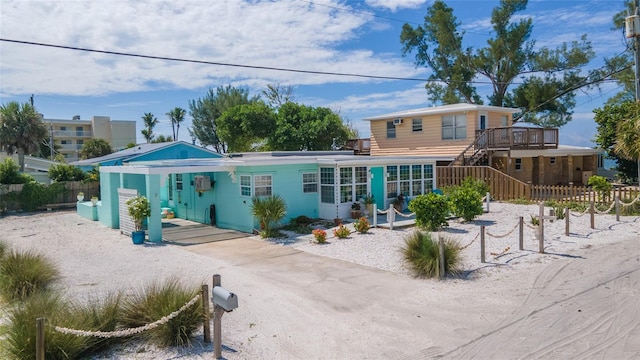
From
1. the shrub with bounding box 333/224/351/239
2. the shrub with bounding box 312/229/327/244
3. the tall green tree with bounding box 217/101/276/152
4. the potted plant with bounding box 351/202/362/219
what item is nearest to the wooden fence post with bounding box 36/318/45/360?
the shrub with bounding box 312/229/327/244

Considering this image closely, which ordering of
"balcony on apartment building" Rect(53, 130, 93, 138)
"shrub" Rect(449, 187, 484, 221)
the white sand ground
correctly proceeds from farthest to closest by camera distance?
"balcony on apartment building" Rect(53, 130, 93, 138) → "shrub" Rect(449, 187, 484, 221) → the white sand ground

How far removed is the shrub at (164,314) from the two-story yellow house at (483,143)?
62.6 feet

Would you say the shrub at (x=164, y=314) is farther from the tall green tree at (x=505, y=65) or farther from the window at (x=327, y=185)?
the tall green tree at (x=505, y=65)

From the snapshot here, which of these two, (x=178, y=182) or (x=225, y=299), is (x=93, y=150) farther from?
(x=225, y=299)

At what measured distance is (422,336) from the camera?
6480 mm

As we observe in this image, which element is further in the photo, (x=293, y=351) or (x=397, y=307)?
(x=397, y=307)

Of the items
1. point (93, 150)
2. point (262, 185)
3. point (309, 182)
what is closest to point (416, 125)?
point (309, 182)

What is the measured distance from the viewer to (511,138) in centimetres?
2467

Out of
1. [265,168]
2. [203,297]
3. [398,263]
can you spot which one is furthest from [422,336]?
[265,168]

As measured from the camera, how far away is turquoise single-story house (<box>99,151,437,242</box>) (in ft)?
52.2

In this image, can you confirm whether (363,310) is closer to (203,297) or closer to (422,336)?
(422,336)

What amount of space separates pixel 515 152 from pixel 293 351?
22.2m

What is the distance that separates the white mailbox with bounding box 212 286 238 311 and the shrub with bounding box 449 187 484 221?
12.1 m

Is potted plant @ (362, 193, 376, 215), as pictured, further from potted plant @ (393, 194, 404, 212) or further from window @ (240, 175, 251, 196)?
window @ (240, 175, 251, 196)
